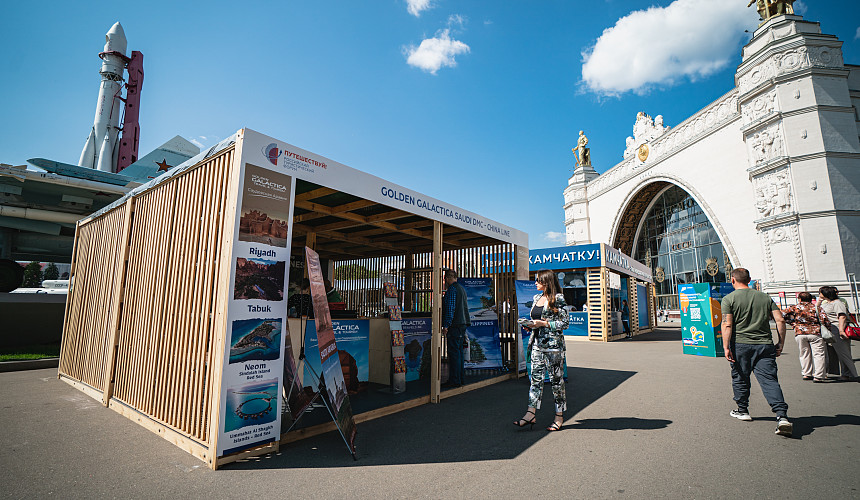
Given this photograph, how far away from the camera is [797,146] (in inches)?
884

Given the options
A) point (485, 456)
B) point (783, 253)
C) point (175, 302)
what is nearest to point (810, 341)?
point (485, 456)

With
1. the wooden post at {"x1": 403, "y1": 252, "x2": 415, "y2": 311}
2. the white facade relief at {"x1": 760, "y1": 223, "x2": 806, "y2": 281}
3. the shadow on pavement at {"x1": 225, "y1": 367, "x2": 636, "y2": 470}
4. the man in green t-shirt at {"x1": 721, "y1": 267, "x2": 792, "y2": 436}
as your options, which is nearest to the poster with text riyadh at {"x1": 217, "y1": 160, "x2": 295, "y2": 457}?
the shadow on pavement at {"x1": 225, "y1": 367, "x2": 636, "y2": 470}

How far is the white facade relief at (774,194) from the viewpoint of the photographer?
22844 millimetres

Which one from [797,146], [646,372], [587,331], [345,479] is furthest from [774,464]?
[797,146]

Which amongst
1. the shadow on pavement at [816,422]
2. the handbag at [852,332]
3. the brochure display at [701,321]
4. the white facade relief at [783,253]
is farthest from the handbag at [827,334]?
the white facade relief at [783,253]

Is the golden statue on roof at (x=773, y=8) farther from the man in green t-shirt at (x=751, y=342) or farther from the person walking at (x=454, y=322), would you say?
the person walking at (x=454, y=322)

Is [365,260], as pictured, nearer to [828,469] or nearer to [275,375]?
[275,375]

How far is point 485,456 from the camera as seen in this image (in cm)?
368

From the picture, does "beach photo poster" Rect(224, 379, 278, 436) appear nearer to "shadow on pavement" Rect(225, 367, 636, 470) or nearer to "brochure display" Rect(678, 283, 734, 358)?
"shadow on pavement" Rect(225, 367, 636, 470)

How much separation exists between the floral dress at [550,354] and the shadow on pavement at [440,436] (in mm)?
428

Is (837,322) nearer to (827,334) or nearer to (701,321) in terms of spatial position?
(827,334)

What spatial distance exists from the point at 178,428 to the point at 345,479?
2.00 metres

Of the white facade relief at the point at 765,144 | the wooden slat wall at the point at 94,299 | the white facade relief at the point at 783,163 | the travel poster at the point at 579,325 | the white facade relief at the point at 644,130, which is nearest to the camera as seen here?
the wooden slat wall at the point at 94,299

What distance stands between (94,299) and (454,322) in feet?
20.1
